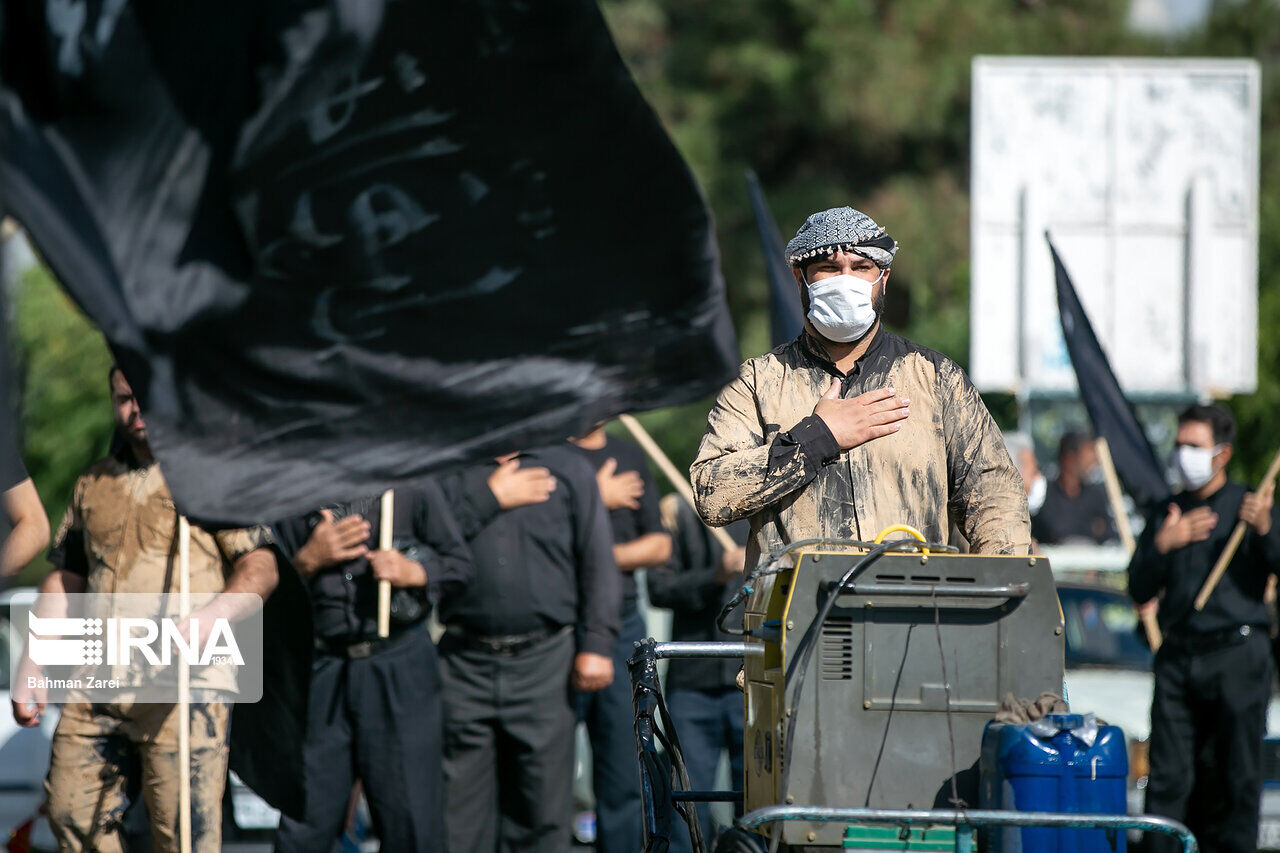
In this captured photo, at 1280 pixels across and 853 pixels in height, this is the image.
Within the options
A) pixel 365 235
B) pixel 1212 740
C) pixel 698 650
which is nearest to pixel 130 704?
pixel 698 650

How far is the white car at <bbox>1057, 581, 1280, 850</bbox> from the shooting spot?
348 inches

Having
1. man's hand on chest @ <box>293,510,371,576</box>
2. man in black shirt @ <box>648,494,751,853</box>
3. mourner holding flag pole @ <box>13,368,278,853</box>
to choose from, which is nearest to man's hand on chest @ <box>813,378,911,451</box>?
mourner holding flag pole @ <box>13,368,278,853</box>

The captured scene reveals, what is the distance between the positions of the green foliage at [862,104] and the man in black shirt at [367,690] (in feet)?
67.5

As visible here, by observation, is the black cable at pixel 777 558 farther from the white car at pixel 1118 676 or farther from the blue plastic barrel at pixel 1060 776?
the white car at pixel 1118 676

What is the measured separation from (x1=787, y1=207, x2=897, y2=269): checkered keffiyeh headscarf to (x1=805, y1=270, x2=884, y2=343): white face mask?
80 mm

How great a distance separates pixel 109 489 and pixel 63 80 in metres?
2.93

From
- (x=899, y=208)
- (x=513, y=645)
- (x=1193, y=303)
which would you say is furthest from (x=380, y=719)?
(x=899, y=208)

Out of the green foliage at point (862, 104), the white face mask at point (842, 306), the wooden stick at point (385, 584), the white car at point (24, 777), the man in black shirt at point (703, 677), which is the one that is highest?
the green foliage at point (862, 104)

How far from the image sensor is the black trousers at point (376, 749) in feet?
23.4

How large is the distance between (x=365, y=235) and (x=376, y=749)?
3288 mm

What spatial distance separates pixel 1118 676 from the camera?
9797mm

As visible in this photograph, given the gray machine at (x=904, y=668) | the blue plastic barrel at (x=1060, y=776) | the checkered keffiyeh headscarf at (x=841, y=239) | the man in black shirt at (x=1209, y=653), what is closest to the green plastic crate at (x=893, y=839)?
the gray machine at (x=904, y=668)

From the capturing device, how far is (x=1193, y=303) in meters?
18.4

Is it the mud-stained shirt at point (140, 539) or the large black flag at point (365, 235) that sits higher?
the large black flag at point (365, 235)
